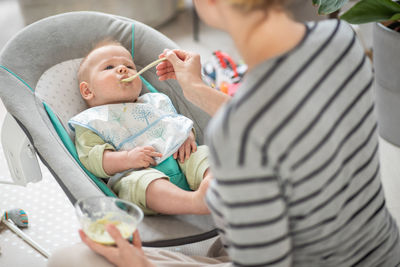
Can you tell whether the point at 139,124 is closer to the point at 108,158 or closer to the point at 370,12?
the point at 108,158

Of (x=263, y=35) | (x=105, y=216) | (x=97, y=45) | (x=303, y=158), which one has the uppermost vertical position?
(x=263, y=35)

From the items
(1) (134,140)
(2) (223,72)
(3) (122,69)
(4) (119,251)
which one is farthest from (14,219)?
(2) (223,72)

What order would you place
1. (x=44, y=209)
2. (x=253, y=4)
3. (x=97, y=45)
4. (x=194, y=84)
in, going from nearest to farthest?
1. (x=253, y=4)
2. (x=194, y=84)
3. (x=97, y=45)
4. (x=44, y=209)

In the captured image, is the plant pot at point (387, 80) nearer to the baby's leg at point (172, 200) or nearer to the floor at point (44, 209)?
the floor at point (44, 209)

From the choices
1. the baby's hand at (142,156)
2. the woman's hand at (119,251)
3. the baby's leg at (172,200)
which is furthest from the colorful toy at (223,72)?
the woman's hand at (119,251)

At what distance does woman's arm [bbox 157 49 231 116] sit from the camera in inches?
49.1

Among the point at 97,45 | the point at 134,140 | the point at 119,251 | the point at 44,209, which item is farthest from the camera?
the point at 44,209

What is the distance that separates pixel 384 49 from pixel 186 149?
40.2 inches

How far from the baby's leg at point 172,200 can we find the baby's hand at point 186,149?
182 millimetres

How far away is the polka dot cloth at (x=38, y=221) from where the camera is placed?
5.89 ft

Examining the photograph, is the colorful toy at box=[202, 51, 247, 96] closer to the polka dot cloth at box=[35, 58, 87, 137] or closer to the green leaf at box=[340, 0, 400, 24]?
the green leaf at box=[340, 0, 400, 24]

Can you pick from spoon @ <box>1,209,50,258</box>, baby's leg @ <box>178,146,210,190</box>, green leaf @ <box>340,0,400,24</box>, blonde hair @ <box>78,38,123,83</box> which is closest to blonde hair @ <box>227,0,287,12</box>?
baby's leg @ <box>178,146,210,190</box>

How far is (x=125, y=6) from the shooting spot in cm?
323

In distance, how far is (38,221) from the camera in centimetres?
194
